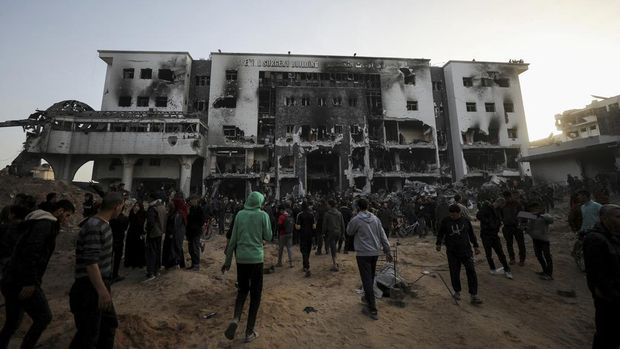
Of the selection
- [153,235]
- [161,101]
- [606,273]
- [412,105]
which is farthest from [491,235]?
[161,101]

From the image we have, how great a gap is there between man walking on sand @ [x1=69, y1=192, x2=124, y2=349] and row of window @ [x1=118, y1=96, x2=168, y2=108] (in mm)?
33726

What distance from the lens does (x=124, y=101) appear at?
3200cm

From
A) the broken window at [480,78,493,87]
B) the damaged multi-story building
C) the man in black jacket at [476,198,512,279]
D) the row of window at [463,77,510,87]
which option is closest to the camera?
the man in black jacket at [476,198,512,279]

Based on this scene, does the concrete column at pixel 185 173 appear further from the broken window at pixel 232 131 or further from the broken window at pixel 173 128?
the broken window at pixel 232 131

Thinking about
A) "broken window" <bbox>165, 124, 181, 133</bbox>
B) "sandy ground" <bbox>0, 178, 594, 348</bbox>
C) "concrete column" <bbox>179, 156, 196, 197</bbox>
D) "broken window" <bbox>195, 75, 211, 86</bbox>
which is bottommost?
"sandy ground" <bbox>0, 178, 594, 348</bbox>

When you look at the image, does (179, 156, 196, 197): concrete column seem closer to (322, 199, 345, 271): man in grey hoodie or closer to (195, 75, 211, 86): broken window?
(195, 75, 211, 86): broken window

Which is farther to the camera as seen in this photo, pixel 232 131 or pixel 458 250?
pixel 232 131

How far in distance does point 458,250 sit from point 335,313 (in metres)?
2.64

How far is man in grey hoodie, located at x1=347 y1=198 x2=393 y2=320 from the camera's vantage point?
4785 millimetres

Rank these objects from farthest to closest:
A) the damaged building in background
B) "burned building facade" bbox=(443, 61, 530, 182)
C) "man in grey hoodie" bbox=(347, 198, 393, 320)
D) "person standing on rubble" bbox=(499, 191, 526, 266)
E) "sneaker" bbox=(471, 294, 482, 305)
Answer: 1. "burned building facade" bbox=(443, 61, 530, 182)
2. the damaged building in background
3. "person standing on rubble" bbox=(499, 191, 526, 266)
4. "sneaker" bbox=(471, 294, 482, 305)
5. "man in grey hoodie" bbox=(347, 198, 393, 320)

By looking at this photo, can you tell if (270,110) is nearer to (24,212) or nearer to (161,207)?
(161,207)

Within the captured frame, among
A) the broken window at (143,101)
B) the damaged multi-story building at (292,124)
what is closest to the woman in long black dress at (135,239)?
the damaged multi-story building at (292,124)

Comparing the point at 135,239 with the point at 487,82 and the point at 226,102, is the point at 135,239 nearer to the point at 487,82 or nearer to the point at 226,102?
the point at 226,102

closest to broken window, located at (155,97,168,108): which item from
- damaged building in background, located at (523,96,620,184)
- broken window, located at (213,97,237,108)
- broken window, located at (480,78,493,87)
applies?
broken window, located at (213,97,237,108)
